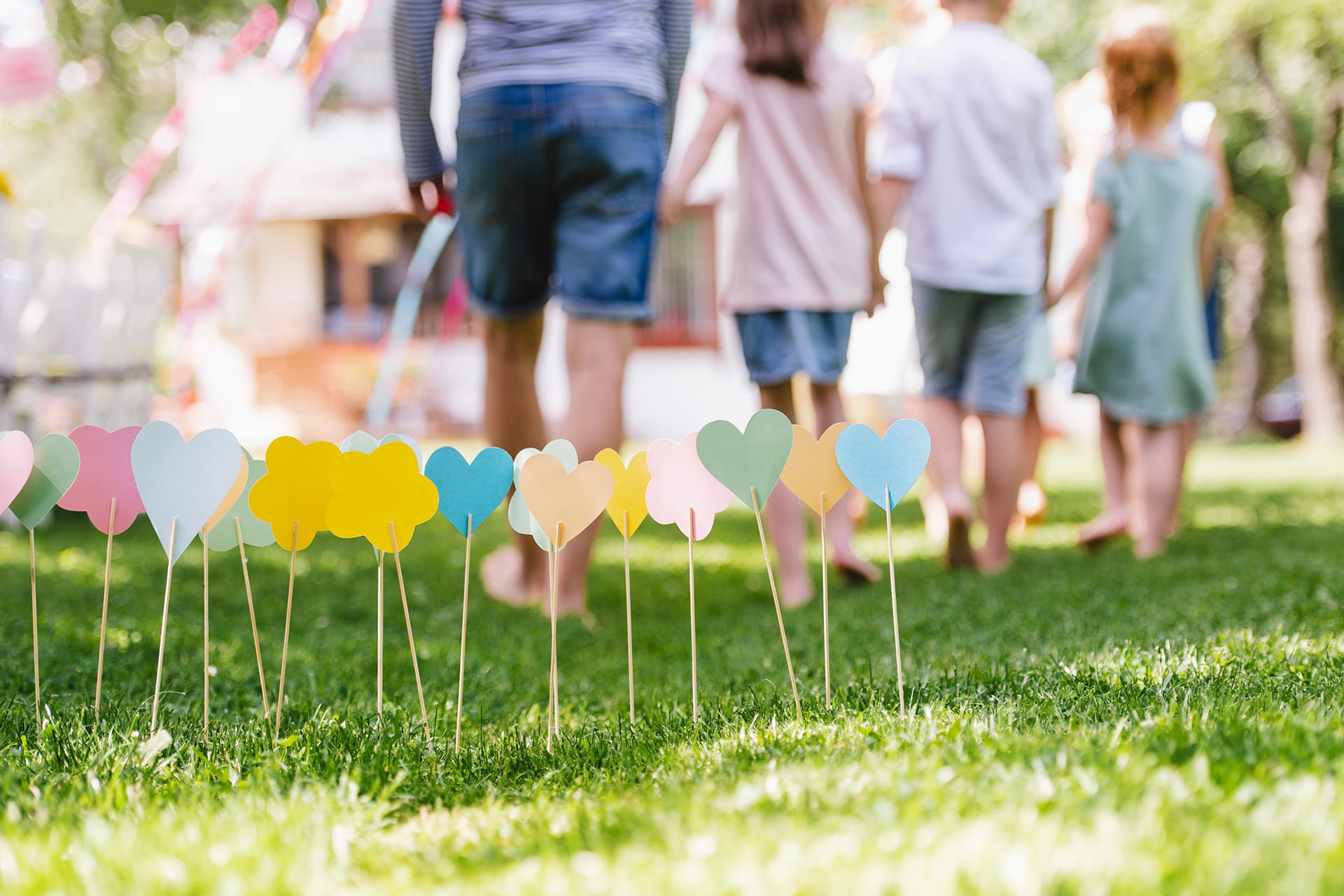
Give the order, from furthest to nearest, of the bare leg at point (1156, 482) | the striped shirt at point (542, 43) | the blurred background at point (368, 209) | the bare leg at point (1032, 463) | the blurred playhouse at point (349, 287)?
the blurred playhouse at point (349, 287) < the blurred background at point (368, 209) < the bare leg at point (1032, 463) < the bare leg at point (1156, 482) < the striped shirt at point (542, 43)

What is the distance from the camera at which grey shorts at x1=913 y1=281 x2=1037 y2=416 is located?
358cm

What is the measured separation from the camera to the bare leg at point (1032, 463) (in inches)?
191

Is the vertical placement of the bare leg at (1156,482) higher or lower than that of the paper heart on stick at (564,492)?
lower

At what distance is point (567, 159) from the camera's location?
2.81 m

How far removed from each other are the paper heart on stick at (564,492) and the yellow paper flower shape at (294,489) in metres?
0.29

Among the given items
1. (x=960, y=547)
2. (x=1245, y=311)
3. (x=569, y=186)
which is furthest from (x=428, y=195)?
(x=1245, y=311)

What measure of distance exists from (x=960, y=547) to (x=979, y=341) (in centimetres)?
66

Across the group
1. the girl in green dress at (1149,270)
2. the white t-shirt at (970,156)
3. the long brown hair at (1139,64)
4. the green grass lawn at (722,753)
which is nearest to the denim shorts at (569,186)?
the green grass lawn at (722,753)

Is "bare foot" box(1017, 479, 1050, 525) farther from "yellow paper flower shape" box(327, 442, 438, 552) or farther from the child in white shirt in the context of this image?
"yellow paper flower shape" box(327, 442, 438, 552)

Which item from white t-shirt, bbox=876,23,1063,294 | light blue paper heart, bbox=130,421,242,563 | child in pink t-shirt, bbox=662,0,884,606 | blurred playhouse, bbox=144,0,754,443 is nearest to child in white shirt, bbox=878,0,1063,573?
white t-shirt, bbox=876,23,1063,294

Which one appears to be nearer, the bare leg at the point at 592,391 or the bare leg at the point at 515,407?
the bare leg at the point at 592,391

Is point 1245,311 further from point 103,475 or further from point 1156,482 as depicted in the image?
point 103,475

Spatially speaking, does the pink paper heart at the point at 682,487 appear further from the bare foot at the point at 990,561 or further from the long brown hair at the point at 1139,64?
the long brown hair at the point at 1139,64

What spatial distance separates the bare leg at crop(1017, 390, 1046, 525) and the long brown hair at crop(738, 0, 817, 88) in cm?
213
